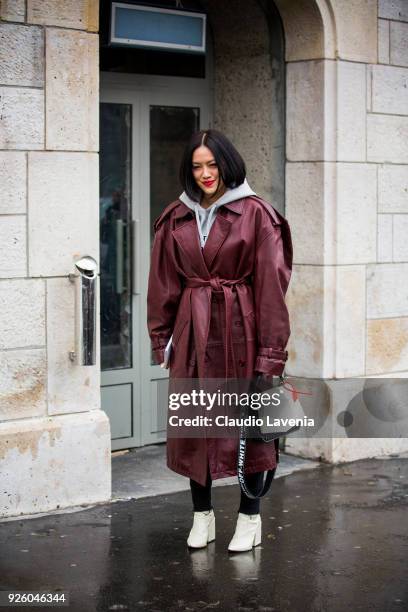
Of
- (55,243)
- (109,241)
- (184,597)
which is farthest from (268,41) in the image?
(184,597)

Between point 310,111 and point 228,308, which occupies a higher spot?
point 310,111

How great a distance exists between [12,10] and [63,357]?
1.86 metres

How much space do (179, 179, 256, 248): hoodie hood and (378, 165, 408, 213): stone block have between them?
255 centimetres

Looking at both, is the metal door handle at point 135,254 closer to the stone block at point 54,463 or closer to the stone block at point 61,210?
the stone block at point 61,210

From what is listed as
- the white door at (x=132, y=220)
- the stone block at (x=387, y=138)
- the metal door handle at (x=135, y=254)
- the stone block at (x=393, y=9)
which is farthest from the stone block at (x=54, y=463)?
the stone block at (x=393, y=9)

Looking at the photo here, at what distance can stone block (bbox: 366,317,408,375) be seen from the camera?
800 cm

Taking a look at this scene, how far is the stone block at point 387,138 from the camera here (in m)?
7.91

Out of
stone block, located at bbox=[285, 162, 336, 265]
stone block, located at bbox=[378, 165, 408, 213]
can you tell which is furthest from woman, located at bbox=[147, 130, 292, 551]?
stone block, located at bbox=[378, 165, 408, 213]

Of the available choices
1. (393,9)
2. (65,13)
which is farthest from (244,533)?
(393,9)

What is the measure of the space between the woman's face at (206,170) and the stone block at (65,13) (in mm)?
1367

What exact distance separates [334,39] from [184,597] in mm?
4012

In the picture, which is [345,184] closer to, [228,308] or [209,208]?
[209,208]

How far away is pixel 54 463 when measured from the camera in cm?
652

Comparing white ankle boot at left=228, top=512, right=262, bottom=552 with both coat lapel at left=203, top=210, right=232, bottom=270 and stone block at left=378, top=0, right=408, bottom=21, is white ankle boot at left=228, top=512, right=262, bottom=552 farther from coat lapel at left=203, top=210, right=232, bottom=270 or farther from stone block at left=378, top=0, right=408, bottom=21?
stone block at left=378, top=0, right=408, bottom=21
